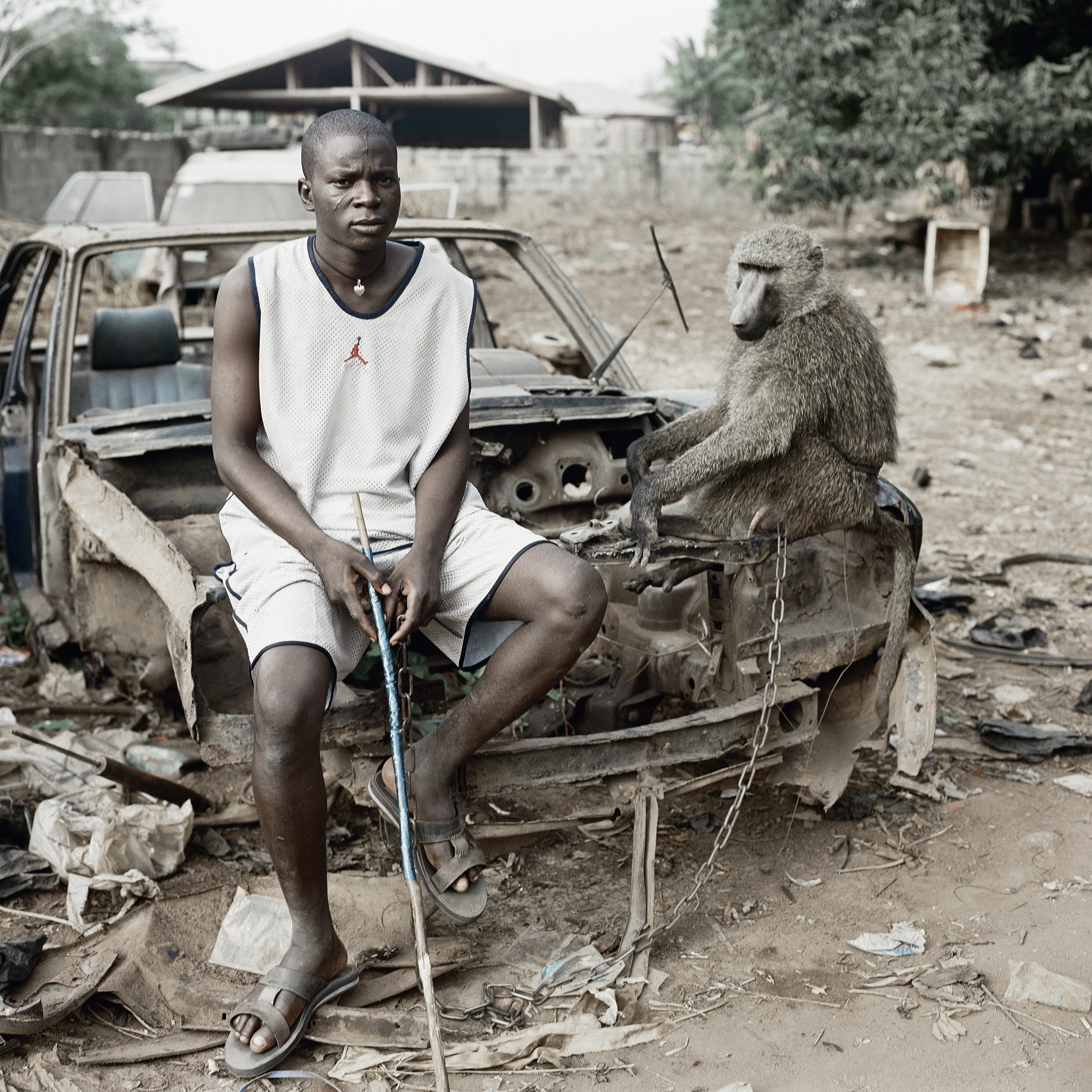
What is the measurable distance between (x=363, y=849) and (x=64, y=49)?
26981 millimetres

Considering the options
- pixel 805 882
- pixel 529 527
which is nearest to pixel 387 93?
pixel 529 527

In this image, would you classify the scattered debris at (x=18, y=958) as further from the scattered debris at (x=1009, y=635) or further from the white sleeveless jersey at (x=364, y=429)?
the scattered debris at (x=1009, y=635)

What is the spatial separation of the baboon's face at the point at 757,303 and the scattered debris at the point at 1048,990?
1662mm

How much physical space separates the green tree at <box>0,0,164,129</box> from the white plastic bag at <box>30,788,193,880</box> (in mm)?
23251

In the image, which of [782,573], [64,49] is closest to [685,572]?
[782,573]

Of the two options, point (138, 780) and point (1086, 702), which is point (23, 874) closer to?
point (138, 780)

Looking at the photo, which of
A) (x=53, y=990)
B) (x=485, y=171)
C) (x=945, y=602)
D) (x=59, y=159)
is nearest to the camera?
(x=53, y=990)

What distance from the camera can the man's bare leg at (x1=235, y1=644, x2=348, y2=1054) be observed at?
2.27 m

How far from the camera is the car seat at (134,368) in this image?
437cm

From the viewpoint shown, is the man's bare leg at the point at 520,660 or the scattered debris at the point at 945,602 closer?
the man's bare leg at the point at 520,660

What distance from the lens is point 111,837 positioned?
296 cm

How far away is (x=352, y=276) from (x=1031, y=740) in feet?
8.82

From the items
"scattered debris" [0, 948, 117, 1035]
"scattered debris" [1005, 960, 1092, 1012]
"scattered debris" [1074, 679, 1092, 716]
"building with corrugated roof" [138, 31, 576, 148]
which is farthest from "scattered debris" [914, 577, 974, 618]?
"building with corrugated roof" [138, 31, 576, 148]

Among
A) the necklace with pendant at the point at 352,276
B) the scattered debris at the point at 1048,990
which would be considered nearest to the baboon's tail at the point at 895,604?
the scattered debris at the point at 1048,990
